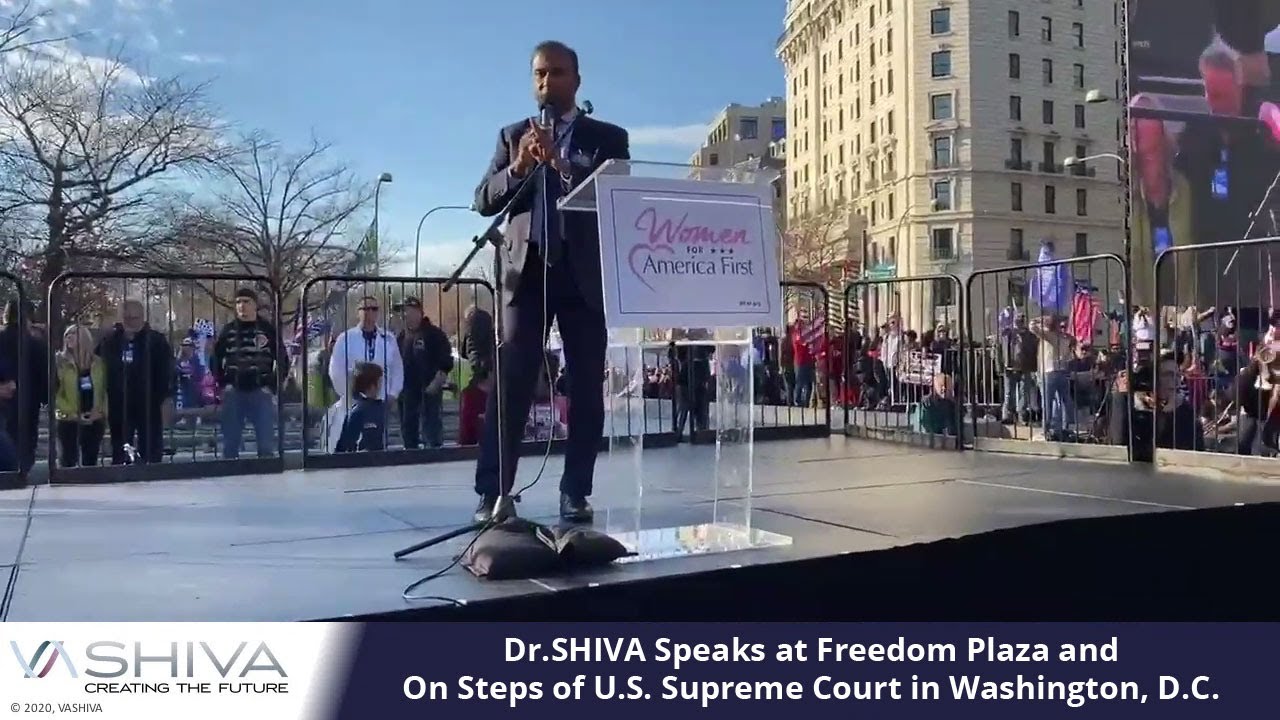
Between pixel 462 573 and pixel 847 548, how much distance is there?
1087mm

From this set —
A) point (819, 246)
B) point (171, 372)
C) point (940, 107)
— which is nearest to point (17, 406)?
point (171, 372)

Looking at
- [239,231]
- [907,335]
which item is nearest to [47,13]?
[239,231]

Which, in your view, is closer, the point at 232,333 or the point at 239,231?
the point at 232,333

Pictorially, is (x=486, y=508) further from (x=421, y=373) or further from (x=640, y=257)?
(x=421, y=373)

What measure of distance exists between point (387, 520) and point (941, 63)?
59521mm

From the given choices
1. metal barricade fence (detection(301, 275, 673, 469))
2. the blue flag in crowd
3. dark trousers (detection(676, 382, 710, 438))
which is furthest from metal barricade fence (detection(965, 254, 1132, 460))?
metal barricade fence (detection(301, 275, 673, 469))

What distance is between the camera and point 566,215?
349cm

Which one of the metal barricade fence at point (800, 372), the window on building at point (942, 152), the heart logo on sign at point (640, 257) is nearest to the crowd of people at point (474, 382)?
the metal barricade fence at point (800, 372)

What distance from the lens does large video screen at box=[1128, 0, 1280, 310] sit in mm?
11312

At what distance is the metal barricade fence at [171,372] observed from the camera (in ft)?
20.8

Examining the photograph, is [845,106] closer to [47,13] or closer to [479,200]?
[47,13]

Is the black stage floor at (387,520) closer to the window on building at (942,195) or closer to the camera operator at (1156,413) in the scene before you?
the camera operator at (1156,413)

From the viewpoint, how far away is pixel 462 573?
9.34ft

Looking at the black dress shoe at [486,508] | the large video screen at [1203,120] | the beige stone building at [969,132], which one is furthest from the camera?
the beige stone building at [969,132]
